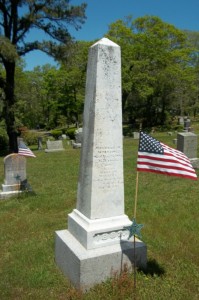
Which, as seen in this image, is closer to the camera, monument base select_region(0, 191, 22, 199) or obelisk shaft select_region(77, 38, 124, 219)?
obelisk shaft select_region(77, 38, 124, 219)

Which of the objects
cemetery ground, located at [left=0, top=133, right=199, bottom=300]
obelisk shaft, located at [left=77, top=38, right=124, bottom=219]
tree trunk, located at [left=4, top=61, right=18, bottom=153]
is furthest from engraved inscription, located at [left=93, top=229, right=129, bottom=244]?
tree trunk, located at [left=4, top=61, right=18, bottom=153]

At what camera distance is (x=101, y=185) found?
446 cm

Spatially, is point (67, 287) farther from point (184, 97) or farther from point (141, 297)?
point (184, 97)

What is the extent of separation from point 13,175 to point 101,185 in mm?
6097

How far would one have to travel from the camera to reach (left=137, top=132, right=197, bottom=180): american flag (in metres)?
4.42

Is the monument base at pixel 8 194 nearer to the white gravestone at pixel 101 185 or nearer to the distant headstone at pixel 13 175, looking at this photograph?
the distant headstone at pixel 13 175

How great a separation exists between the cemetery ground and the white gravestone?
26cm

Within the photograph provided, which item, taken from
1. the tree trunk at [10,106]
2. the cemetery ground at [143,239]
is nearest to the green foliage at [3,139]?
the tree trunk at [10,106]

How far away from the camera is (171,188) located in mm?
9578

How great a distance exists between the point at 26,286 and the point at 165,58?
111 feet

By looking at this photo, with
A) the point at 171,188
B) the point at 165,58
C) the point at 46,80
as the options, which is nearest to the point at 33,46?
the point at 171,188

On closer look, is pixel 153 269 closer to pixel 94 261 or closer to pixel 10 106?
pixel 94 261

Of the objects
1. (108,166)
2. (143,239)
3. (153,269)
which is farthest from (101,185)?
(143,239)

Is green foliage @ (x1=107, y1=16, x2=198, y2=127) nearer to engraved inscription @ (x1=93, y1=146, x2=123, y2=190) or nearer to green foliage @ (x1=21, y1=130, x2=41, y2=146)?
green foliage @ (x1=21, y1=130, x2=41, y2=146)
